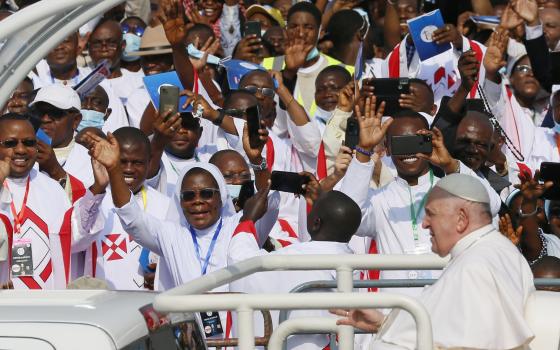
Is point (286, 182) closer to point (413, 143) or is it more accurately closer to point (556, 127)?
point (413, 143)

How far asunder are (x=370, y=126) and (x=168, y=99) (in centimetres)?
150

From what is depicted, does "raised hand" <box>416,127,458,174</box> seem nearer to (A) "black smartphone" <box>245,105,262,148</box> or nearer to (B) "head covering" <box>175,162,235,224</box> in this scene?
(A) "black smartphone" <box>245,105,262,148</box>

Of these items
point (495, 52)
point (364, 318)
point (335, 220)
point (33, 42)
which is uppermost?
point (33, 42)

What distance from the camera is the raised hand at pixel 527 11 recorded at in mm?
10836

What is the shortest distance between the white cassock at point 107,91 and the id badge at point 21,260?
300 cm

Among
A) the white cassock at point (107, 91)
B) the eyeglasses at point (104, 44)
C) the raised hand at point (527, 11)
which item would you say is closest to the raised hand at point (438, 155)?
the raised hand at point (527, 11)

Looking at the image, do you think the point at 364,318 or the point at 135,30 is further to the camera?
the point at 135,30

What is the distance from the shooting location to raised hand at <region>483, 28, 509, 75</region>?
10406 mm

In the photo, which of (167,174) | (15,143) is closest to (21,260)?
(15,143)

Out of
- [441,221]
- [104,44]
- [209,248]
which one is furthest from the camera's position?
[104,44]

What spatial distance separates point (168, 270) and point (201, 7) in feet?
19.3

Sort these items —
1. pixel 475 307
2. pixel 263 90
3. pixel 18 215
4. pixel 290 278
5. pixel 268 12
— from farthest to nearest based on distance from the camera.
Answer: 1. pixel 268 12
2. pixel 263 90
3. pixel 18 215
4. pixel 290 278
5. pixel 475 307

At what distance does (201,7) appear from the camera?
1353 cm

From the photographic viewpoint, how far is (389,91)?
9211 mm
